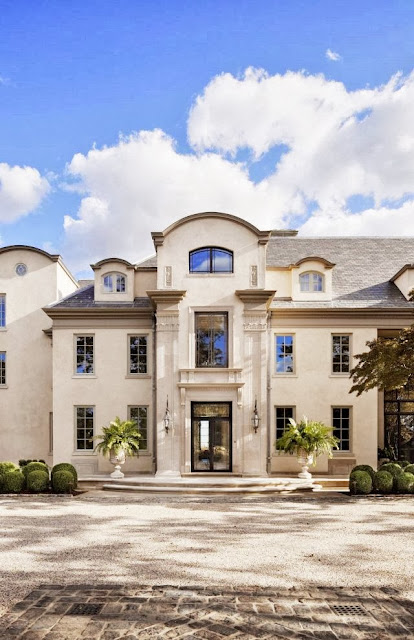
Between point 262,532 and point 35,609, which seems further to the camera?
point 262,532

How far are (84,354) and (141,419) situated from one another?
3.66m

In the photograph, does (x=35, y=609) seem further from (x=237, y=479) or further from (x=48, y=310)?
(x=48, y=310)

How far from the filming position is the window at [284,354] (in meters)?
22.3

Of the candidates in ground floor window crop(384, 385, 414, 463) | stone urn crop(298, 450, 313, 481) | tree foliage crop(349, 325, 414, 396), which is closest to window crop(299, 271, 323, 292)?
ground floor window crop(384, 385, 414, 463)

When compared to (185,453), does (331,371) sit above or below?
above

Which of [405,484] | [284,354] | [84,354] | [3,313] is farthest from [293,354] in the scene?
[3,313]

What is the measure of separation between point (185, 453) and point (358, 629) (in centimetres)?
1463

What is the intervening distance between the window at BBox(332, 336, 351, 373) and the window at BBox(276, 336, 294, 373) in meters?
1.80

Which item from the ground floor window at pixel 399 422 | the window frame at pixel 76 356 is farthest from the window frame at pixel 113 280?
the ground floor window at pixel 399 422

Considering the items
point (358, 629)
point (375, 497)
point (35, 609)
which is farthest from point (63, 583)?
point (375, 497)

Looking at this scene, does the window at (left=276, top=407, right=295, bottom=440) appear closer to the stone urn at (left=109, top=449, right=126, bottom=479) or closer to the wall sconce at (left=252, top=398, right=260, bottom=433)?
the wall sconce at (left=252, top=398, right=260, bottom=433)

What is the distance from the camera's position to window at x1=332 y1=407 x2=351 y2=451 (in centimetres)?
2205

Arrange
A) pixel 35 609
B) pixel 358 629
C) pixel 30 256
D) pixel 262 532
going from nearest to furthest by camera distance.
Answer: pixel 358 629, pixel 35 609, pixel 262 532, pixel 30 256

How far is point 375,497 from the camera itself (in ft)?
52.5
